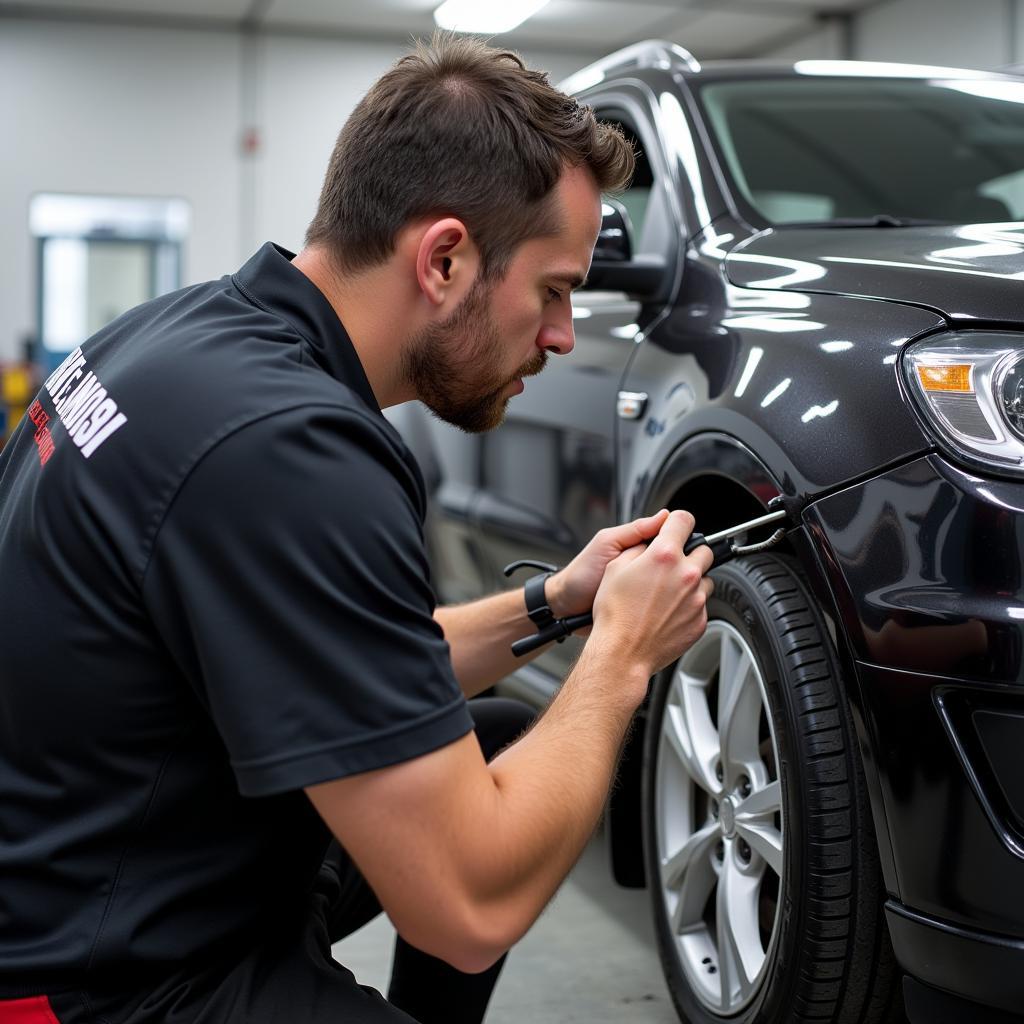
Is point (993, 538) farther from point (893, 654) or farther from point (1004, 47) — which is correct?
point (1004, 47)

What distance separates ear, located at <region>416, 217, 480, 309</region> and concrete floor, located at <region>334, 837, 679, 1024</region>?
1.24 metres

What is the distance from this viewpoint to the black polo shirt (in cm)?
101

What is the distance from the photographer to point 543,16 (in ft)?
37.0

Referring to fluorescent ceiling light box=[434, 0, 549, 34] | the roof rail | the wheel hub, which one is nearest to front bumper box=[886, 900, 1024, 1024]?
the wheel hub

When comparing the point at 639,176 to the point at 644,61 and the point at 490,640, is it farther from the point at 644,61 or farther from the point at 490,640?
the point at 490,640

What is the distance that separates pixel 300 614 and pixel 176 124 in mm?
11208

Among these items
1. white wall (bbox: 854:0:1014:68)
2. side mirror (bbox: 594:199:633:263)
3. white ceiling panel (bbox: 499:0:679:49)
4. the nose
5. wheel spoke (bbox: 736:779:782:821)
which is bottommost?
wheel spoke (bbox: 736:779:782:821)

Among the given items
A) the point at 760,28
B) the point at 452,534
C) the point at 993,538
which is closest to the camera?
the point at 993,538

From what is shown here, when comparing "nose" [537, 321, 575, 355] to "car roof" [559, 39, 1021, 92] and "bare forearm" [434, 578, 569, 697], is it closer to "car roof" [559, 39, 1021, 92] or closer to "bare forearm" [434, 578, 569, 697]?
"bare forearm" [434, 578, 569, 697]

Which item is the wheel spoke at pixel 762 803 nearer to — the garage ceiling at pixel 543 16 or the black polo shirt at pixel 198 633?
the black polo shirt at pixel 198 633

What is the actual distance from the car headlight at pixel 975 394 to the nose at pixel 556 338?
15.4 inches

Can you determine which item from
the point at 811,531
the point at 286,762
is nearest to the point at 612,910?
the point at 811,531

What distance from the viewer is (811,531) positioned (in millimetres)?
1561

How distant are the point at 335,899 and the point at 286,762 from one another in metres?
0.61
